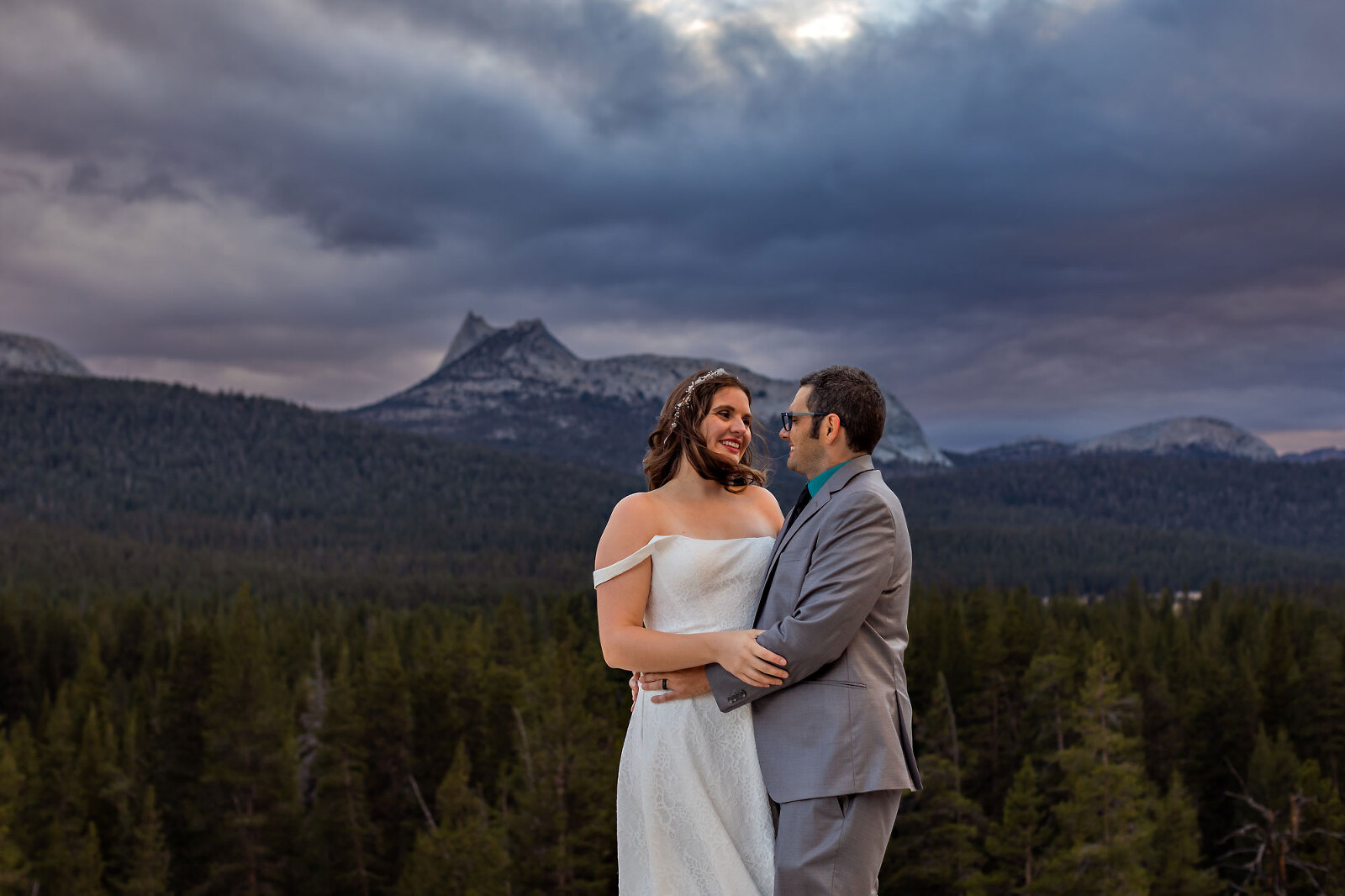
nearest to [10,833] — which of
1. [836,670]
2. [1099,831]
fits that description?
[1099,831]

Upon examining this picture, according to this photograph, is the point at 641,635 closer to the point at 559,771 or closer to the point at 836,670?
the point at 836,670

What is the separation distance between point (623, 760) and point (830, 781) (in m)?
1.46

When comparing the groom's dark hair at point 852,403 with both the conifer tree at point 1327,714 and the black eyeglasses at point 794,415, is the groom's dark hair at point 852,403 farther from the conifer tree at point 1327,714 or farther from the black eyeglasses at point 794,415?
the conifer tree at point 1327,714

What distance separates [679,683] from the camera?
5617 mm

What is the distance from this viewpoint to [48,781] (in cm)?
4397

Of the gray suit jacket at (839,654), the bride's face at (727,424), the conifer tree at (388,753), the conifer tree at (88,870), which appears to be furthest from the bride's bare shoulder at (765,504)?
the conifer tree at (388,753)

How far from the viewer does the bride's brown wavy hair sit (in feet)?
19.8

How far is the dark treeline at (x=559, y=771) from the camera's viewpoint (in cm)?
3053

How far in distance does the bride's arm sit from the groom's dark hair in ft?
3.86

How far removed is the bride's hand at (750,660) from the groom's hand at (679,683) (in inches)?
10.5

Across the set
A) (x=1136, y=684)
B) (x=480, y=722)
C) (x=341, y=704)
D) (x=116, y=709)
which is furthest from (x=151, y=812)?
(x=1136, y=684)

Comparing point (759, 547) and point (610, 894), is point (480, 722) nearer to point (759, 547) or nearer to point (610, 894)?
point (610, 894)

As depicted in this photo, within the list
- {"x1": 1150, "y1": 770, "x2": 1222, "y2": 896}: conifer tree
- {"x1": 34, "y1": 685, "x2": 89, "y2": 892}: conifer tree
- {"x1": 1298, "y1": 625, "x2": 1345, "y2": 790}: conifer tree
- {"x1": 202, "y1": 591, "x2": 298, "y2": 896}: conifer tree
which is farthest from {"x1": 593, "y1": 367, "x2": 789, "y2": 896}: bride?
{"x1": 1298, "y1": 625, "x2": 1345, "y2": 790}: conifer tree

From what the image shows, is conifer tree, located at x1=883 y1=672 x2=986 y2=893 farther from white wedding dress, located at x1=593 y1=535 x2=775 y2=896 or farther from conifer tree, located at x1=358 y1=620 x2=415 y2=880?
white wedding dress, located at x1=593 y1=535 x2=775 y2=896
